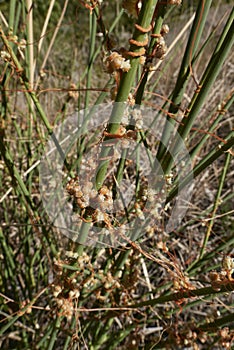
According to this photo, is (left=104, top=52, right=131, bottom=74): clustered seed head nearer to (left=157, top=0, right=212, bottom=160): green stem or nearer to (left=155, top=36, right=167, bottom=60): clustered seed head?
(left=155, top=36, right=167, bottom=60): clustered seed head

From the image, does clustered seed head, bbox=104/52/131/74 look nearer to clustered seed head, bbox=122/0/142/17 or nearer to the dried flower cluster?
clustered seed head, bbox=122/0/142/17

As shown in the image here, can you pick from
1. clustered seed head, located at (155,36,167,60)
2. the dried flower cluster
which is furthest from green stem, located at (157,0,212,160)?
the dried flower cluster

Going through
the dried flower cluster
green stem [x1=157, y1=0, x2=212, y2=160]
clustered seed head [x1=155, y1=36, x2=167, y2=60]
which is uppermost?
clustered seed head [x1=155, y1=36, x2=167, y2=60]

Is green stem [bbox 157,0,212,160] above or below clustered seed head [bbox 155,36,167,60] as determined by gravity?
below

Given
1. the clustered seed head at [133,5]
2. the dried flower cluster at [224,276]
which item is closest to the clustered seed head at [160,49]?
the clustered seed head at [133,5]

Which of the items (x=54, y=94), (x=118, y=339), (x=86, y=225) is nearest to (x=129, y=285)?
(x=118, y=339)

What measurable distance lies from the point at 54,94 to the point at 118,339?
1338 mm

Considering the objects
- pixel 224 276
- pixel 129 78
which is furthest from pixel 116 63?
pixel 224 276

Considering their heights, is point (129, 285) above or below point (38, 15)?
above

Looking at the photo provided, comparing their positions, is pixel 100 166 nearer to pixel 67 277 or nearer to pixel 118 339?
pixel 67 277

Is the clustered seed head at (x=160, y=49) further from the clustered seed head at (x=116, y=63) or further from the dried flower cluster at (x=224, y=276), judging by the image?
the dried flower cluster at (x=224, y=276)

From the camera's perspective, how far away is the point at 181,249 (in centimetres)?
147

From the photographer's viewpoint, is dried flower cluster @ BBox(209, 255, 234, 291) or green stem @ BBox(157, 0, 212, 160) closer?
dried flower cluster @ BBox(209, 255, 234, 291)

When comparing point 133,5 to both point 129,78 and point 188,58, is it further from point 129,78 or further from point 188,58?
point 188,58
